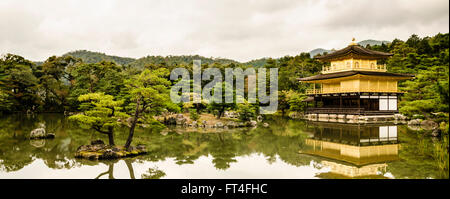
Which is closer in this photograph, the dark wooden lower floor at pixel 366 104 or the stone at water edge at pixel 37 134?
the stone at water edge at pixel 37 134

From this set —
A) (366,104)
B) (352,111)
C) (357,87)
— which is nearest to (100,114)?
(352,111)

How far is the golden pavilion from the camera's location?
2357cm

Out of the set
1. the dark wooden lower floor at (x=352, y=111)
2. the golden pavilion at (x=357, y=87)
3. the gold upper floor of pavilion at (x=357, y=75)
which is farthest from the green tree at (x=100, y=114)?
the gold upper floor of pavilion at (x=357, y=75)

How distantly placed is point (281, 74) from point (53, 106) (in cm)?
2947

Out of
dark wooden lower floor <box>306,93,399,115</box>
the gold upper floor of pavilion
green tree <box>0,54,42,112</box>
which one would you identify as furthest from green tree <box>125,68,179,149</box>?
green tree <box>0,54,42,112</box>

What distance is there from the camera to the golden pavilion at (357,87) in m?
23.6

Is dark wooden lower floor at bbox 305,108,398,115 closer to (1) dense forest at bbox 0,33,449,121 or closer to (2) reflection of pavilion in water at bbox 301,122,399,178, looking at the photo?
(1) dense forest at bbox 0,33,449,121

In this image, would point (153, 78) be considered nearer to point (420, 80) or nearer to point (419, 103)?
point (419, 103)

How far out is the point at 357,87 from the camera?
24.1 meters

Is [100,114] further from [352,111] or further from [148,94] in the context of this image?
[352,111]

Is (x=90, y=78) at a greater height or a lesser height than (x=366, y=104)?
greater

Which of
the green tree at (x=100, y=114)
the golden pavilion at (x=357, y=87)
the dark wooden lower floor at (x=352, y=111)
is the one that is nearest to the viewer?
the green tree at (x=100, y=114)

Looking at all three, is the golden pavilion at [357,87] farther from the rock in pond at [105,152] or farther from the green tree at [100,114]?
the green tree at [100,114]

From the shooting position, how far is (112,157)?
9.71 m
